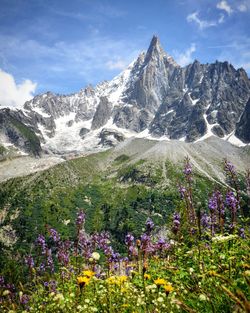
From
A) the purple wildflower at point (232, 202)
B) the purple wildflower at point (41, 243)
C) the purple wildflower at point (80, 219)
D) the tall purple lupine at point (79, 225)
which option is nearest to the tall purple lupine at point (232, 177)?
the purple wildflower at point (232, 202)

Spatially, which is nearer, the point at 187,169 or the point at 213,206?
the point at 213,206

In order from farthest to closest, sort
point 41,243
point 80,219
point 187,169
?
1. point 41,243
2. point 80,219
3. point 187,169

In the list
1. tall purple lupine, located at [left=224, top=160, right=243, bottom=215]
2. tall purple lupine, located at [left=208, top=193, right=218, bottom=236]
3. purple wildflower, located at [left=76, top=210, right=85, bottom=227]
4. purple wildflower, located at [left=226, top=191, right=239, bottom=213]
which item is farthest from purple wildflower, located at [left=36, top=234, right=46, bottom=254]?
tall purple lupine, located at [left=224, top=160, right=243, bottom=215]

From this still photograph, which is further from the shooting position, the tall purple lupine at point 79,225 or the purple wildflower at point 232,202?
the tall purple lupine at point 79,225

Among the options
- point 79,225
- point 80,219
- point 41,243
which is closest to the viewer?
point 79,225

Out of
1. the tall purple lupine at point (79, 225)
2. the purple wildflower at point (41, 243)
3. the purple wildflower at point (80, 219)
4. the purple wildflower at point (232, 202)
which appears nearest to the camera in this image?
the purple wildflower at point (232, 202)

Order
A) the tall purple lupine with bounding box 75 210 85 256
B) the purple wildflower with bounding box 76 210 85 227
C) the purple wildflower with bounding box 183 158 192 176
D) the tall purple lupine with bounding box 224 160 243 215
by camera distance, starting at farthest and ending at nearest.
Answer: the purple wildflower with bounding box 76 210 85 227, the purple wildflower with bounding box 183 158 192 176, the tall purple lupine with bounding box 75 210 85 256, the tall purple lupine with bounding box 224 160 243 215

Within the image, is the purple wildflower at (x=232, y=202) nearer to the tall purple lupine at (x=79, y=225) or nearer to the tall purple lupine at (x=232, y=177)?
the tall purple lupine at (x=232, y=177)

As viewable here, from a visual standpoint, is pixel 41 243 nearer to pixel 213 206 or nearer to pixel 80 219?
pixel 80 219

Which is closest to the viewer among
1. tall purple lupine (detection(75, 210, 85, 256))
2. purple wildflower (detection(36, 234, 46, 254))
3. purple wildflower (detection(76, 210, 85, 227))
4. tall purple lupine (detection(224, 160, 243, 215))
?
tall purple lupine (detection(224, 160, 243, 215))

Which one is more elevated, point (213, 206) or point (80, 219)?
point (80, 219)

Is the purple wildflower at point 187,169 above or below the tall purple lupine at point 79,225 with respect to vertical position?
above

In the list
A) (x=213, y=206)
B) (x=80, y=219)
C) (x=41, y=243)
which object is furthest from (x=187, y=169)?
(x=41, y=243)

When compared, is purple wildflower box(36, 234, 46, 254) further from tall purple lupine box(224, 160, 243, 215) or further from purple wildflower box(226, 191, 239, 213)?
tall purple lupine box(224, 160, 243, 215)
